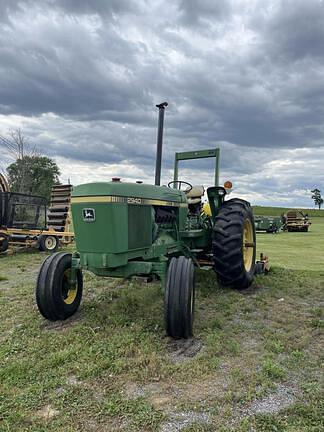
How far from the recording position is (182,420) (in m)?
2.38

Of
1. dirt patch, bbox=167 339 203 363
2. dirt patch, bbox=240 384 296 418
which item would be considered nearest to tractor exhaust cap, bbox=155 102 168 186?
dirt patch, bbox=167 339 203 363

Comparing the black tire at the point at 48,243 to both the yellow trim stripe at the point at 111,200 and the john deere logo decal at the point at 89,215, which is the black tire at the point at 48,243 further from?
the john deere logo decal at the point at 89,215

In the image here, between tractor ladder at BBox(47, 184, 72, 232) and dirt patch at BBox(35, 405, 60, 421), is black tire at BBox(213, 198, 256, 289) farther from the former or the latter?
tractor ladder at BBox(47, 184, 72, 232)

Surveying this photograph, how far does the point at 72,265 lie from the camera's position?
168 inches

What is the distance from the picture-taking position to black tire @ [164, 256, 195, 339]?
3.55 metres

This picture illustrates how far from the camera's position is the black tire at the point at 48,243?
1091 cm

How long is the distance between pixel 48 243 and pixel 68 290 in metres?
7.02

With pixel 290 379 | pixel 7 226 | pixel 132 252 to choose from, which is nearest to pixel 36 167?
pixel 7 226

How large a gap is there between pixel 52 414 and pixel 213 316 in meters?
2.46

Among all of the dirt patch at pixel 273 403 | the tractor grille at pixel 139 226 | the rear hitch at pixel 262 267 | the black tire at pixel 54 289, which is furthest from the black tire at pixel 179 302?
the rear hitch at pixel 262 267

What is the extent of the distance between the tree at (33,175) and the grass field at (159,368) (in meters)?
20.9

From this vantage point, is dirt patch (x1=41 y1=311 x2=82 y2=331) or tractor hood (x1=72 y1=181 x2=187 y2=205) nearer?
tractor hood (x1=72 y1=181 x2=187 y2=205)

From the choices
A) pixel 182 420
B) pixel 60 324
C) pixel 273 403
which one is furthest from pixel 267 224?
pixel 182 420

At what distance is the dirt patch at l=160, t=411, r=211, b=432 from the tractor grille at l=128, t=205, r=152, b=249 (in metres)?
1.91
